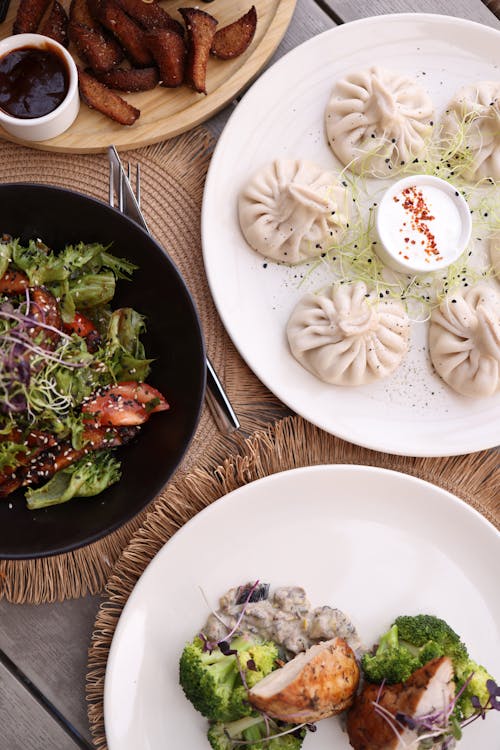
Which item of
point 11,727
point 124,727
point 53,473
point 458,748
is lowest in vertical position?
point 11,727

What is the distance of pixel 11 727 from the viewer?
2525 millimetres

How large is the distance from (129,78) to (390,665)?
2155 mm

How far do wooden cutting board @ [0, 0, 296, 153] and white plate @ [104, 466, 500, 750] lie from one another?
50.7 inches

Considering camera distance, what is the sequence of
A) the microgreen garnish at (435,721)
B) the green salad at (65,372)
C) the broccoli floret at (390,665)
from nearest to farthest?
1. the green salad at (65,372)
2. the microgreen garnish at (435,721)
3. the broccoli floret at (390,665)

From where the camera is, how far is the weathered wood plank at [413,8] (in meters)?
2.72

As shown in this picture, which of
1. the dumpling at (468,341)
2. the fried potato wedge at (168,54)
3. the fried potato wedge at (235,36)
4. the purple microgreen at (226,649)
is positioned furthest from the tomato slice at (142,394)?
the fried potato wedge at (235,36)

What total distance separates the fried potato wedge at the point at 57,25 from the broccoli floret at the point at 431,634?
2.32 m

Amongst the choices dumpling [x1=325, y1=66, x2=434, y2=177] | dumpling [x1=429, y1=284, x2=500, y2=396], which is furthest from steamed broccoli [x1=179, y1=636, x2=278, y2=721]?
dumpling [x1=325, y1=66, x2=434, y2=177]

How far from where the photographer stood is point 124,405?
7.02 ft

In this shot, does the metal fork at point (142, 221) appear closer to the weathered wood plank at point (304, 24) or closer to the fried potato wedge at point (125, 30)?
the fried potato wedge at point (125, 30)

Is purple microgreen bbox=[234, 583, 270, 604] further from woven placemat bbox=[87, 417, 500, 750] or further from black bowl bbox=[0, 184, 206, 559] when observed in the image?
black bowl bbox=[0, 184, 206, 559]

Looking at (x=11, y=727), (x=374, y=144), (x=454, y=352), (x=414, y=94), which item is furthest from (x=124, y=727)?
(x=414, y=94)

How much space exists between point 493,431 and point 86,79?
1868mm

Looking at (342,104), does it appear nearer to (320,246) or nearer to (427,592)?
(320,246)
